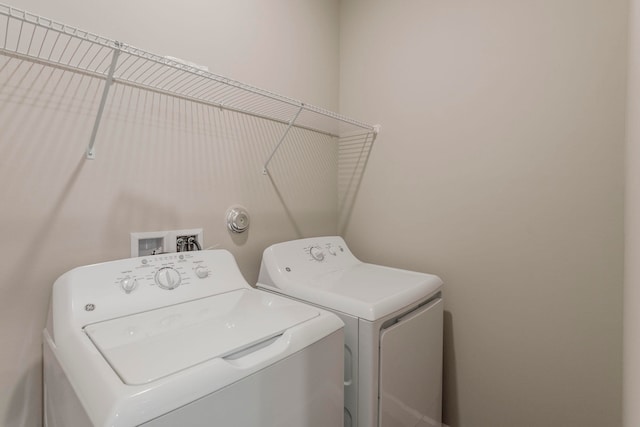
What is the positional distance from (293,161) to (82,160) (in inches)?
38.9

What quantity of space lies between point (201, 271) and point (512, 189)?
1392mm

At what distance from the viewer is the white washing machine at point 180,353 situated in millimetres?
587

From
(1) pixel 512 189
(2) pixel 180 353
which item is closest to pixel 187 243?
(2) pixel 180 353

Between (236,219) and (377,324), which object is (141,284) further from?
(377,324)

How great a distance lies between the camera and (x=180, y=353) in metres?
0.69

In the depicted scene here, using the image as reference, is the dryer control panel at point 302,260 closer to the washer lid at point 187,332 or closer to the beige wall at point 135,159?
the beige wall at point 135,159

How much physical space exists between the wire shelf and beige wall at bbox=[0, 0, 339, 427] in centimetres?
4

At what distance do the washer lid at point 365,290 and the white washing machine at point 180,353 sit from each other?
0.16 m

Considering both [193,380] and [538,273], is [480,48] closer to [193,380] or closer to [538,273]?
[538,273]

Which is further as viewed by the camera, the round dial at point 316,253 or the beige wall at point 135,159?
the round dial at point 316,253

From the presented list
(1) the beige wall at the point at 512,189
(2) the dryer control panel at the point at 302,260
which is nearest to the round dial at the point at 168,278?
(2) the dryer control panel at the point at 302,260

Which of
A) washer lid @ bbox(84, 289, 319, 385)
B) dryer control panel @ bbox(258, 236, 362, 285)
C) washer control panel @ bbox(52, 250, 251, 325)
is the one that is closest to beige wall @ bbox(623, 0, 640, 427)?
washer lid @ bbox(84, 289, 319, 385)

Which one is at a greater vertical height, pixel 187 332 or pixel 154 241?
pixel 154 241

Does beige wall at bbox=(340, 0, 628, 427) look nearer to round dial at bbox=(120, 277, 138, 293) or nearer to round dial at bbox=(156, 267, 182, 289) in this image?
round dial at bbox=(156, 267, 182, 289)
